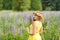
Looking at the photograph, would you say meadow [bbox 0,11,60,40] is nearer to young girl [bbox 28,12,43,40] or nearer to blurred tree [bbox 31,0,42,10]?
young girl [bbox 28,12,43,40]

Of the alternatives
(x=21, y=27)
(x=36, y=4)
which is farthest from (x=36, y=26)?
(x=36, y=4)

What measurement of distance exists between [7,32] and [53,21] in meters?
1.09

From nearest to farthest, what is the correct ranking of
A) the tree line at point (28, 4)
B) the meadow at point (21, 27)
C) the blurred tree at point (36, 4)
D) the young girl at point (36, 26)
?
the young girl at point (36, 26)
the meadow at point (21, 27)
the tree line at point (28, 4)
the blurred tree at point (36, 4)

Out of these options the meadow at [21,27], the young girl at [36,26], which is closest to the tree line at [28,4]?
the meadow at [21,27]

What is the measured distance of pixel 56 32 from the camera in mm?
5750

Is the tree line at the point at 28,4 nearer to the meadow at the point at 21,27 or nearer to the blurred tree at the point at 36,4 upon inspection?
the blurred tree at the point at 36,4

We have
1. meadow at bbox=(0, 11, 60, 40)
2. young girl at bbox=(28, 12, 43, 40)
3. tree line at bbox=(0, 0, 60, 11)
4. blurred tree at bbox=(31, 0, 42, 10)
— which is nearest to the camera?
young girl at bbox=(28, 12, 43, 40)

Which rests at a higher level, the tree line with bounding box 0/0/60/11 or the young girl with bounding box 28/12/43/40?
the young girl with bounding box 28/12/43/40

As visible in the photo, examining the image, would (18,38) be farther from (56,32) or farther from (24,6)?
(24,6)

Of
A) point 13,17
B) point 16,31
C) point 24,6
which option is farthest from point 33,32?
point 24,6

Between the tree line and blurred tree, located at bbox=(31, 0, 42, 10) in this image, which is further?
blurred tree, located at bbox=(31, 0, 42, 10)

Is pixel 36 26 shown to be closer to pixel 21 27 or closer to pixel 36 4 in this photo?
pixel 21 27

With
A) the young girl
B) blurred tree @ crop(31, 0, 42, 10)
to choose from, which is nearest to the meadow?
the young girl

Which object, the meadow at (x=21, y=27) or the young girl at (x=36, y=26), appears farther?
the meadow at (x=21, y=27)
